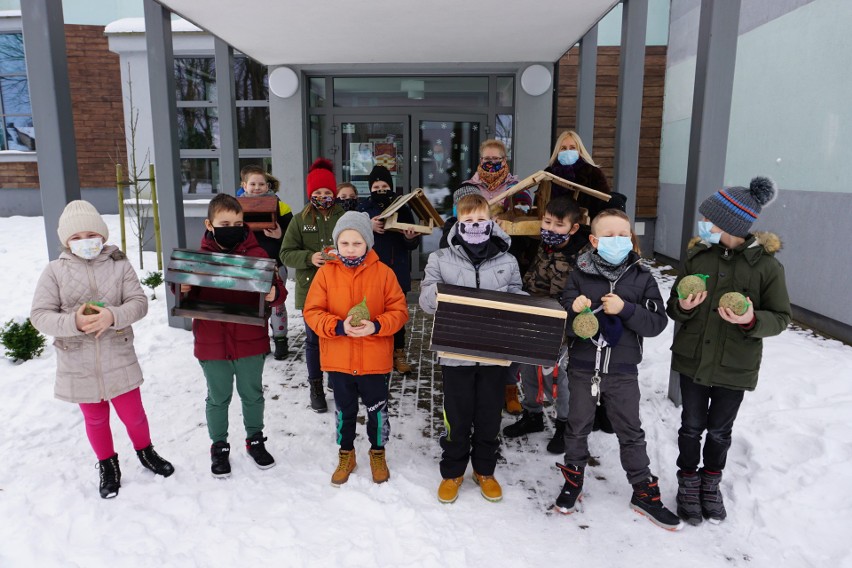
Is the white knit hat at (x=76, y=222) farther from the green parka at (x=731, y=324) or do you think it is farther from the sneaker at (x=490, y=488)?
the green parka at (x=731, y=324)

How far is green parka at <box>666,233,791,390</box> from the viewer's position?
103 inches

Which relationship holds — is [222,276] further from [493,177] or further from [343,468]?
[493,177]

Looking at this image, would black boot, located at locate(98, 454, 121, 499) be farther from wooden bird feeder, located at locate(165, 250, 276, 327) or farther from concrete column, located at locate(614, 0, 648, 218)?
concrete column, located at locate(614, 0, 648, 218)

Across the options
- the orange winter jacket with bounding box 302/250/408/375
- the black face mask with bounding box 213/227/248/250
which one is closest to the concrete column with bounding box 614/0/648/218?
the orange winter jacket with bounding box 302/250/408/375

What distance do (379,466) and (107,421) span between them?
154cm

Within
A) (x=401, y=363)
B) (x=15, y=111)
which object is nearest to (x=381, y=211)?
(x=401, y=363)

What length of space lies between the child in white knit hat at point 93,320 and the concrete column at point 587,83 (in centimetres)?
533

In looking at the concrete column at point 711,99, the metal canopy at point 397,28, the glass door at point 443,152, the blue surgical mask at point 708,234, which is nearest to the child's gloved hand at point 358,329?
the blue surgical mask at point 708,234

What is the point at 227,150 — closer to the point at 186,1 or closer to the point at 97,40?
the point at 186,1

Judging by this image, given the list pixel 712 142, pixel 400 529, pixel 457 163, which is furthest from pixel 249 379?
pixel 457 163

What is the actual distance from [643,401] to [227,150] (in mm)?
5939

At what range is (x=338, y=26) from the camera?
19.5 ft

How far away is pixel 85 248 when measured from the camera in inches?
112

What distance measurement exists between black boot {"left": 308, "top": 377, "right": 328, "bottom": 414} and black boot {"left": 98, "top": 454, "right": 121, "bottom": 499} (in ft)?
4.58
